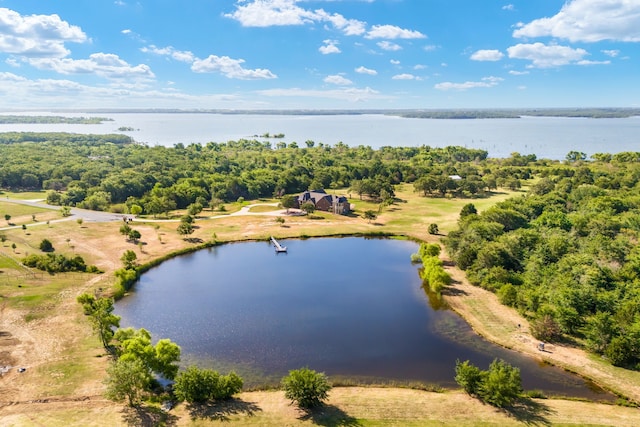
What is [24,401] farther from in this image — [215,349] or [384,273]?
[384,273]

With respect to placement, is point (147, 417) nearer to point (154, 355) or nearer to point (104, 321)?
point (154, 355)

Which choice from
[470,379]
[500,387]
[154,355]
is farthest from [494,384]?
[154,355]

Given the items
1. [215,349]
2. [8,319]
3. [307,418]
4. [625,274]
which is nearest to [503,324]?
[625,274]

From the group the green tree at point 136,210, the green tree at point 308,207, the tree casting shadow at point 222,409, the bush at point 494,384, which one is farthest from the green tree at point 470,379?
the green tree at point 136,210

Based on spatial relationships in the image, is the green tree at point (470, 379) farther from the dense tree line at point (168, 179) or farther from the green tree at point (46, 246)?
the dense tree line at point (168, 179)

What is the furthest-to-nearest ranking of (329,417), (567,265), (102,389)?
(567,265) → (102,389) → (329,417)

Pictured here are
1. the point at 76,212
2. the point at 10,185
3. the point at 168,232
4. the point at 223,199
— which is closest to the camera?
the point at 168,232
